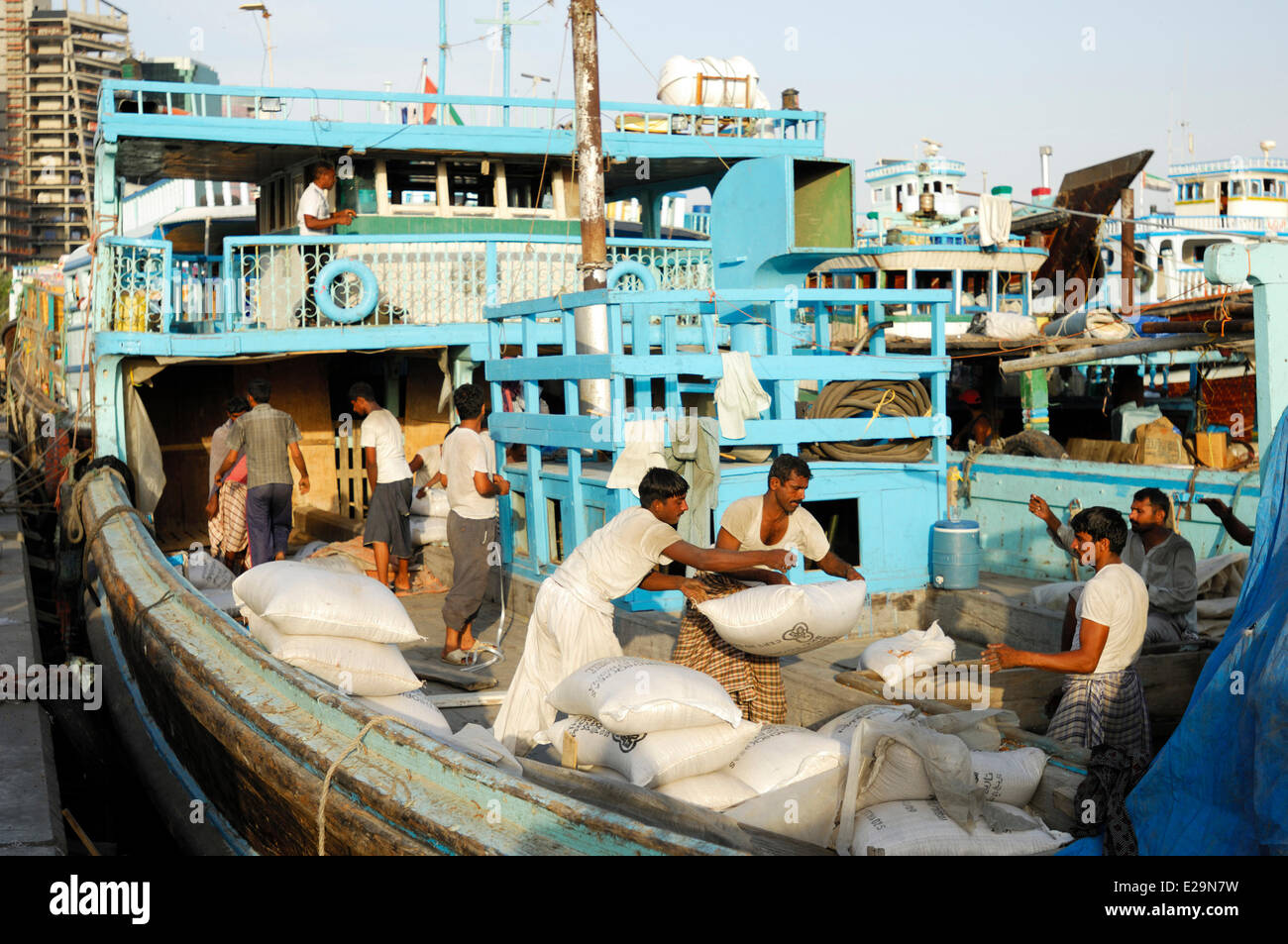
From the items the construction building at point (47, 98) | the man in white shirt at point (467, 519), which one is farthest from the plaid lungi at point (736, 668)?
the construction building at point (47, 98)

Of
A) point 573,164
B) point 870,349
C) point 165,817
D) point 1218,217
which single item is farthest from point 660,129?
point 1218,217

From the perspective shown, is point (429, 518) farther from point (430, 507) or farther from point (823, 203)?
point (823, 203)

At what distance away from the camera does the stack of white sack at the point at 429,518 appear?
10.8m

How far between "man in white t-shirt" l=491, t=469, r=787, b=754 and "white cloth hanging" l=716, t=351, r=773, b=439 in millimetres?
2450

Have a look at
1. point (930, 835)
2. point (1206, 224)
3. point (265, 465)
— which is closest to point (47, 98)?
point (1206, 224)

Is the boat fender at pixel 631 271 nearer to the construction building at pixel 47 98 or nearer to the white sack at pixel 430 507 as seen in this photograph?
the white sack at pixel 430 507

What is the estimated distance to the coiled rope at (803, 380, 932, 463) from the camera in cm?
854

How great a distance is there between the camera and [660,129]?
14.5 m

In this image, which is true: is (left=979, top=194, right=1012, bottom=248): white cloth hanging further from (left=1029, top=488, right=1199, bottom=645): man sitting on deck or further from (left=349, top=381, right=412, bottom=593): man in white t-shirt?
(left=1029, top=488, right=1199, bottom=645): man sitting on deck

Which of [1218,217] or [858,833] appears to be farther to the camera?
[1218,217]

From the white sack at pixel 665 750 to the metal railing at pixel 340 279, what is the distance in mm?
6473
